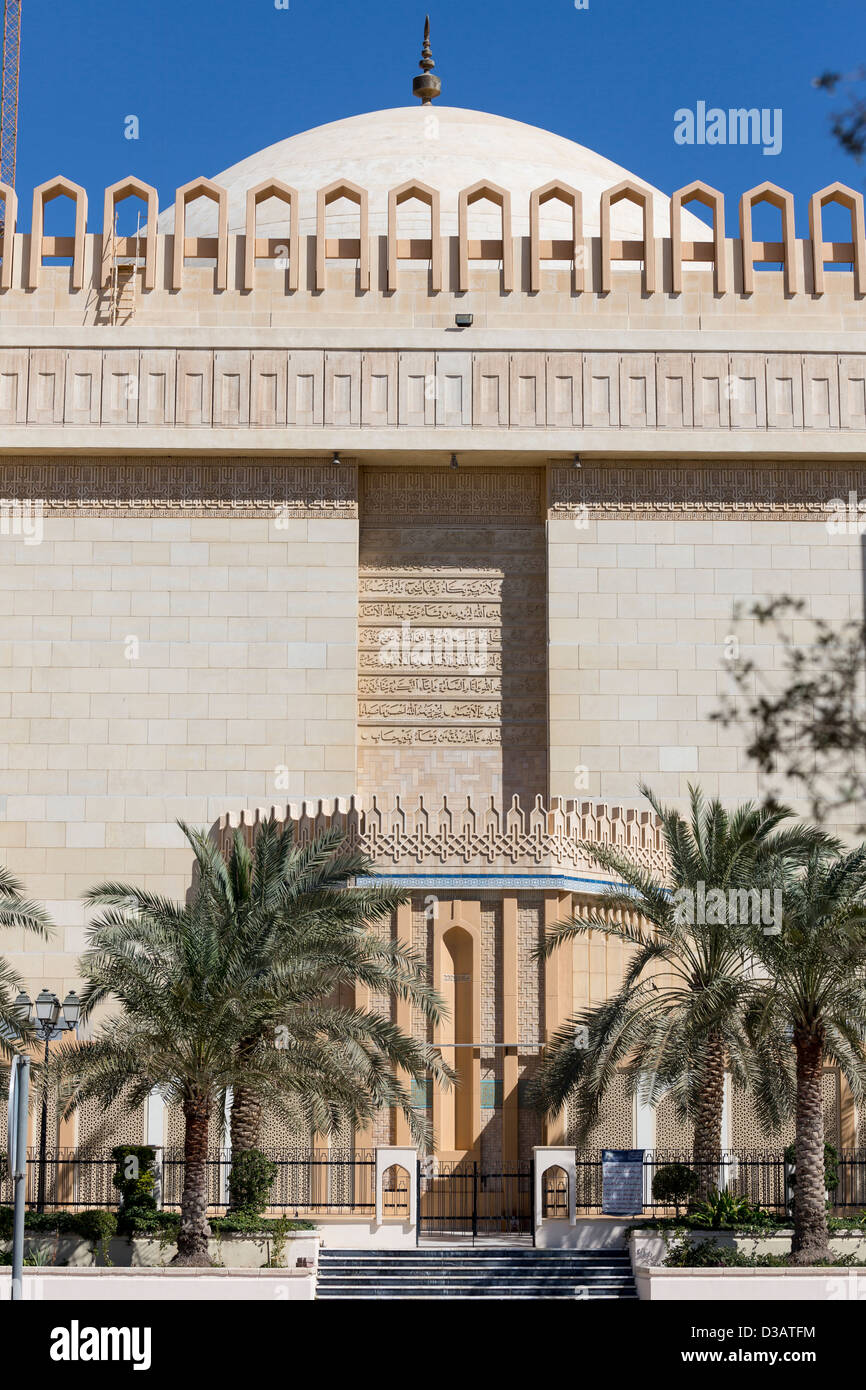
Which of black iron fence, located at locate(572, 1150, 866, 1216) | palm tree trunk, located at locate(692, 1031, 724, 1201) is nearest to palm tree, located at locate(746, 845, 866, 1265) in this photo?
palm tree trunk, located at locate(692, 1031, 724, 1201)

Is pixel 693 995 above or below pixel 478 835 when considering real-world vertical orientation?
below

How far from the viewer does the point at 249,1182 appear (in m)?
18.0

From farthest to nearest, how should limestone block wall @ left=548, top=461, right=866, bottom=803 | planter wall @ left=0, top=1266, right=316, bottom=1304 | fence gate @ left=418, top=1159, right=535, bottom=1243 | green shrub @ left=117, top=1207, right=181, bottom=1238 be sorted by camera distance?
limestone block wall @ left=548, top=461, right=866, bottom=803, fence gate @ left=418, top=1159, right=535, bottom=1243, green shrub @ left=117, top=1207, right=181, bottom=1238, planter wall @ left=0, top=1266, right=316, bottom=1304

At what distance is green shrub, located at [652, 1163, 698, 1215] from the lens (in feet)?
60.3

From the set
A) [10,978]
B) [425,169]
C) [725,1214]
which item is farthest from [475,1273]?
[425,169]

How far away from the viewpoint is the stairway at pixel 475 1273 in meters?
17.0

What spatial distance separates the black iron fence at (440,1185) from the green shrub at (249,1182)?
52 cm

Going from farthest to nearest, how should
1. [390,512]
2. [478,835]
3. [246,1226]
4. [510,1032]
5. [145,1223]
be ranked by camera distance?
1. [390,512]
2. [478,835]
3. [510,1032]
4. [145,1223]
5. [246,1226]

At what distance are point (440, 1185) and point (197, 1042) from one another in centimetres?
418

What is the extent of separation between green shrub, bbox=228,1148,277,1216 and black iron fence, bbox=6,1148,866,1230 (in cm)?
52

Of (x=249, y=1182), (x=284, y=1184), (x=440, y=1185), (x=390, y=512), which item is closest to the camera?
(x=249, y=1182)

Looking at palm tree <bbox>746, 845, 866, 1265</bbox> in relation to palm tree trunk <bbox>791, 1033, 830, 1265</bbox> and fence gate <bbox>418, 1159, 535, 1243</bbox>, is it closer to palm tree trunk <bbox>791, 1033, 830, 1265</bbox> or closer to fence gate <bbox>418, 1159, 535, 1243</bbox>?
palm tree trunk <bbox>791, 1033, 830, 1265</bbox>

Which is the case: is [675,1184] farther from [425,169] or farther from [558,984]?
[425,169]

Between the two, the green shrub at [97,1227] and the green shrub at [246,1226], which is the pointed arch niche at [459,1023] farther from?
the green shrub at [97,1227]
